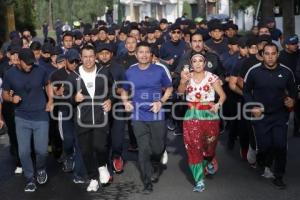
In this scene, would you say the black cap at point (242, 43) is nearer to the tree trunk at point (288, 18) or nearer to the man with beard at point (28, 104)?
the man with beard at point (28, 104)

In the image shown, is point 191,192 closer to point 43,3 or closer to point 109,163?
point 109,163

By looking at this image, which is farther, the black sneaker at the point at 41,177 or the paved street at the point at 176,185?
the black sneaker at the point at 41,177

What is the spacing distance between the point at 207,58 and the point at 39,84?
2352mm

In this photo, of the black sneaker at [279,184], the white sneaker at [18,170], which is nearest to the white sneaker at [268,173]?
the black sneaker at [279,184]

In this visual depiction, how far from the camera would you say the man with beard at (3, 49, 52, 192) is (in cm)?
820

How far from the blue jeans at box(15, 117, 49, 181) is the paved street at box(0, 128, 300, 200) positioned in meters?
0.36

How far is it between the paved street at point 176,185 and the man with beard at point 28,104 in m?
0.41

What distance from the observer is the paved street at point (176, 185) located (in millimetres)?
7730

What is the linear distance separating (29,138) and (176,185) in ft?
6.42

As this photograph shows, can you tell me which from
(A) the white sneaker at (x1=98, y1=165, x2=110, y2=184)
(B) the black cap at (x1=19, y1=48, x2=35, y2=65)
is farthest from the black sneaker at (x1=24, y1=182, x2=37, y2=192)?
(B) the black cap at (x1=19, y1=48, x2=35, y2=65)

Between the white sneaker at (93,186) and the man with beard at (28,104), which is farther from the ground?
the man with beard at (28,104)

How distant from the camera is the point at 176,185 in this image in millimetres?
8273

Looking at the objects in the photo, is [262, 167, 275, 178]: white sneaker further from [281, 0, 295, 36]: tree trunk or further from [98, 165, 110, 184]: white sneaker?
[281, 0, 295, 36]: tree trunk

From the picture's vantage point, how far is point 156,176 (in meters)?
8.55
